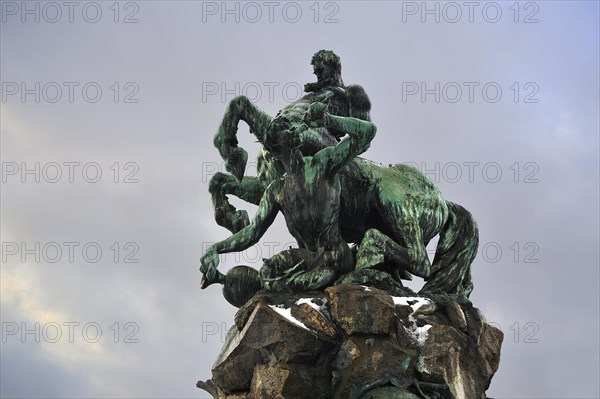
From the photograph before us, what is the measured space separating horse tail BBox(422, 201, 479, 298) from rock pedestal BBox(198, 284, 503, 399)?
117 cm

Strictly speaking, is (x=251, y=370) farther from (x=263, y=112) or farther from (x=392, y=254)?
(x=263, y=112)

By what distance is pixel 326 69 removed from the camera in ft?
42.9

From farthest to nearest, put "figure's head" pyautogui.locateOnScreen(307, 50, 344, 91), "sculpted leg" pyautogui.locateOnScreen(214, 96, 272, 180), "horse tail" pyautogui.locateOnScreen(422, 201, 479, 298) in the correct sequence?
"figure's head" pyautogui.locateOnScreen(307, 50, 344, 91), "horse tail" pyautogui.locateOnScreen(422, 201, 479, 298), "sculpted leg" pyautogui.locateOnScreen(214, 96, 272, 180)

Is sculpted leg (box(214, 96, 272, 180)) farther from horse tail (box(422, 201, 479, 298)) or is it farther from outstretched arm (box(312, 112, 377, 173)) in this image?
horse tail (box(422, 201, 479, 298))

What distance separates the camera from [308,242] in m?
11.9

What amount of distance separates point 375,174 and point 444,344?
7.68 feet

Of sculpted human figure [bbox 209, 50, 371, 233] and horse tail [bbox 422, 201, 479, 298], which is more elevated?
sculpted human figure [bbox 209, 50, 371, 233]

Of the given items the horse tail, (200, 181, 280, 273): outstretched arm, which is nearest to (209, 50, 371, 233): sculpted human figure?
(200, 181, 280, 273): outstretched arm

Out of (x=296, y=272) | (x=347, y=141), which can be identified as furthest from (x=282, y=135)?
(x=296, y=272)

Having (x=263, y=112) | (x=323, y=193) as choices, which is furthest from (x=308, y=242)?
(x=263, y=112)

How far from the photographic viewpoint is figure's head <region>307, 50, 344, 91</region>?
13055mm

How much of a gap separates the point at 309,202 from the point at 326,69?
2058 millimetres

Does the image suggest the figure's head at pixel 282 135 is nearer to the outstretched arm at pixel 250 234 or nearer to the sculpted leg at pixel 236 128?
the sculpted leg at pixel 236 128

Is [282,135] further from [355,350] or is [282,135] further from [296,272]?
[355,350]
